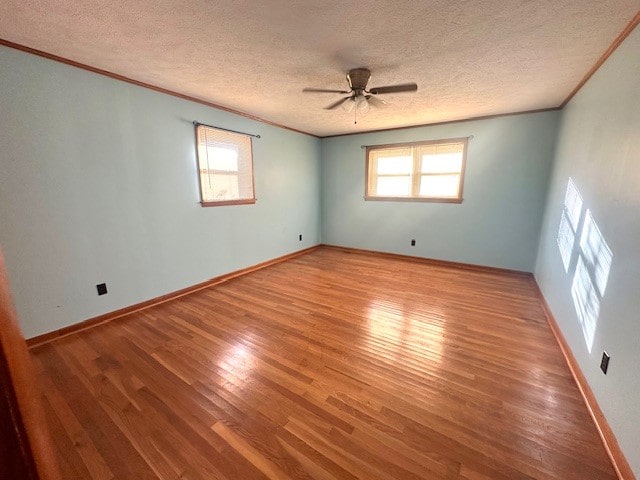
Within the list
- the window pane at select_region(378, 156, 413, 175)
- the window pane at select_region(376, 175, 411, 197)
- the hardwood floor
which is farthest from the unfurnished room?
the window pane at select_region(376, 175, 411, 197)

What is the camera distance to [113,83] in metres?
2.45

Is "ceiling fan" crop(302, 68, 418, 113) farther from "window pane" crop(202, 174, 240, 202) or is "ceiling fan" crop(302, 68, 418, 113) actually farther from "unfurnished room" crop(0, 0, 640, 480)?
"window pane" crop(202, 174, 240, 202)

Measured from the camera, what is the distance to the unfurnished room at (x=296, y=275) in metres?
1.33

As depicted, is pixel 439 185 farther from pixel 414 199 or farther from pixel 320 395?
pixel 320 395

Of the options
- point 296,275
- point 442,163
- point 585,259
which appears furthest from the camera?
point 442,163

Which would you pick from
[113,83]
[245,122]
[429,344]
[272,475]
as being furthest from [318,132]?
[272,475]

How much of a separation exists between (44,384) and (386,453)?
220 centimetres

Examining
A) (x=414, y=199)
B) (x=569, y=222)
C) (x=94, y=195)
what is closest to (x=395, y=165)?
(x=414, y=199)

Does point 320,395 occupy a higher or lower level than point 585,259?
lower

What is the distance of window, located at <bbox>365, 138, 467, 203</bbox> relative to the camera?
415cm

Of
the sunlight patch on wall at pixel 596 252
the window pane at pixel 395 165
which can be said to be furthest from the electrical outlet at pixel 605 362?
the window pane at pixel 395 165

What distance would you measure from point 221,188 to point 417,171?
314 cm

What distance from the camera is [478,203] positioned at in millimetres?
4012

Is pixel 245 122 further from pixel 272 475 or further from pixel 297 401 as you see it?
pixel 272 475
